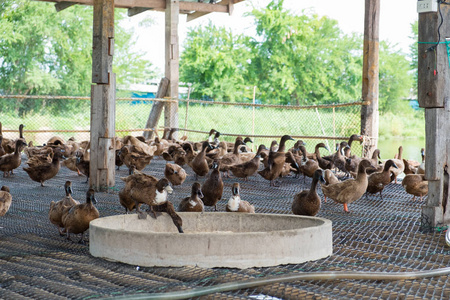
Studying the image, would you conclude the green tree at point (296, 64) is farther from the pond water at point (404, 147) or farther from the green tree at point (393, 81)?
the pond water at point (404, 147)

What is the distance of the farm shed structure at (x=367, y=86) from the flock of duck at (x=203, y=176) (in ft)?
2.16

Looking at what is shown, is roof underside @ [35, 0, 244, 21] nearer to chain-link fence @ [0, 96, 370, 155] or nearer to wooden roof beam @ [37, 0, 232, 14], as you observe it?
wooden roof beam @ [37, 0, 232, 14]

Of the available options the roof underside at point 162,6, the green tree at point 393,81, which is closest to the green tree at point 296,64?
the green tree at point 393,81

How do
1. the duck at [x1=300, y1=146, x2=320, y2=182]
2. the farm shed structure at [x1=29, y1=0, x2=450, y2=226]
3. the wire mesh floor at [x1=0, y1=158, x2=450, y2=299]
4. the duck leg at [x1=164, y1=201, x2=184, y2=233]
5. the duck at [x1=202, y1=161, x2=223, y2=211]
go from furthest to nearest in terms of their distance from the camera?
the duck at [x1=300, y1=146, x2=320, y2=182]
the duck at [x1=202, y1=161, x2=223, y2=211]
the farm shed structure at [x1=29, y1=0, x2=450, y2=226]
the duck leg at [x1=164, y1=201, x2=184, y2=233]
the wire mesh floor at [x1=0, y1=158, x2=450, y2=299]

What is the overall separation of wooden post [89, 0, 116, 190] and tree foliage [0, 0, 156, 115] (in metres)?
21.3

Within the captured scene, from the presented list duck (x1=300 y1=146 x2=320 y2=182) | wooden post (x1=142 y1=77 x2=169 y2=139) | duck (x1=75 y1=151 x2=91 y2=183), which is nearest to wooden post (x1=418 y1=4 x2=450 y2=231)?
duck (x1=300 y1=146 x2=320 y2=182)

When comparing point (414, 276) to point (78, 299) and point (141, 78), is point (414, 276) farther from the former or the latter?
point (141, 78)

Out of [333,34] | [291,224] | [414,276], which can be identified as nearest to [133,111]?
[333,34]

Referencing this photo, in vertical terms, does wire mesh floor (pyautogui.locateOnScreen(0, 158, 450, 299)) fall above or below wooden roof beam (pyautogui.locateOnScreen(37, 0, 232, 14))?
below

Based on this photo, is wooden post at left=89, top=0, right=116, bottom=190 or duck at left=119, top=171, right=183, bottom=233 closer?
duck at left=119, top=171, right=183, bottom=233

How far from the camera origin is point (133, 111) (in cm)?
2803

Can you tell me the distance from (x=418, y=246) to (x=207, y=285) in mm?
2494

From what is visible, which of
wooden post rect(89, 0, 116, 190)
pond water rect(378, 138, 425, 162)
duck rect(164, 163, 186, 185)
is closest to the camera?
wooden post rect(89, 0, 116, 190)

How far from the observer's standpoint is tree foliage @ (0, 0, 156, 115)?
30.4 m
